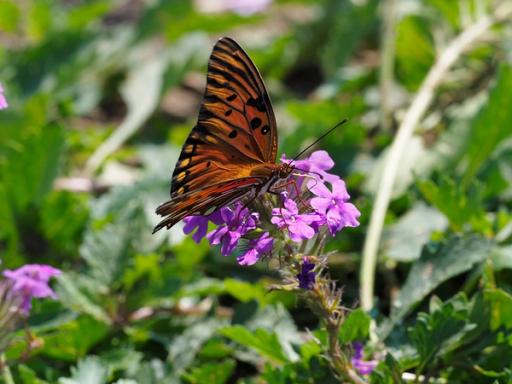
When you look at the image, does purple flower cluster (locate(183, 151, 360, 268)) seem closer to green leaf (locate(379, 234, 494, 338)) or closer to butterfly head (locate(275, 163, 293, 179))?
butterfly head (locate(275, 163, 293, 179))

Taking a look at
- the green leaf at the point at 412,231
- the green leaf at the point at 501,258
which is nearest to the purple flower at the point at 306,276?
the green leaf at the point at 501,258

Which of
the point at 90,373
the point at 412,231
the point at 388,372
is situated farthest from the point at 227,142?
the point at 412,231

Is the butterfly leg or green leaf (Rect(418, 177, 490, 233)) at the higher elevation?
the butterfly leg

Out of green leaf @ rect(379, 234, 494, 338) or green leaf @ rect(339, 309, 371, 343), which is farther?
green leaf @ rect(379, 234, 494, 338)

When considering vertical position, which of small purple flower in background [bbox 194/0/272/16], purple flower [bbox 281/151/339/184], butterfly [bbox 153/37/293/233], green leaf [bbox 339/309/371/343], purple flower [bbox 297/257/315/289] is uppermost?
small purple flower in background [bbox 194/0/272/16]

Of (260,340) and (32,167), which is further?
(32,167)

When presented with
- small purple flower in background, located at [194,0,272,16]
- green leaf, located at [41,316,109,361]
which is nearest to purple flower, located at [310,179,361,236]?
green leaf, located at [41,316,109,361]

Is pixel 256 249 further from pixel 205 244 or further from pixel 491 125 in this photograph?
pixel 491 125
